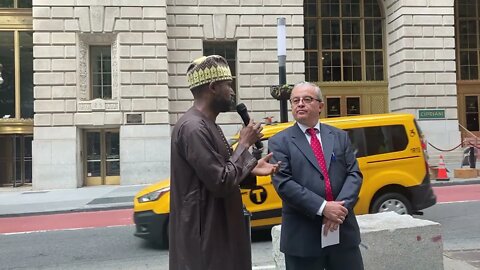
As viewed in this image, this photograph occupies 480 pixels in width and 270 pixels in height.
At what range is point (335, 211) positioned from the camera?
3.26 m

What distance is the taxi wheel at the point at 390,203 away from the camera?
8602mm

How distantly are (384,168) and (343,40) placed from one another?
16.6 m

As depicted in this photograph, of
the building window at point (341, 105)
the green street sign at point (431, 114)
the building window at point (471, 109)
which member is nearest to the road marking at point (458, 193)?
the green street sign at point (431, 114)

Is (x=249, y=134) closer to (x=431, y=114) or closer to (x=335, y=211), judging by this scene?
(x=335, y=211)

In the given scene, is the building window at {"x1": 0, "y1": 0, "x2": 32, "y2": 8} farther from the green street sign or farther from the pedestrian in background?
the pedestrian in background

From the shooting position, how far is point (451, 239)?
8180 millimetres

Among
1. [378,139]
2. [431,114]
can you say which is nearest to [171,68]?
[431,114]

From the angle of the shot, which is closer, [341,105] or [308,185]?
[308,185]

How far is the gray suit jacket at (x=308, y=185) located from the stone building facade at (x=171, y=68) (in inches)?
636

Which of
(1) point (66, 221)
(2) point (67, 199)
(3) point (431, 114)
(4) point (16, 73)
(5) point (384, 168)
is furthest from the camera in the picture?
(3) point (431, 114)

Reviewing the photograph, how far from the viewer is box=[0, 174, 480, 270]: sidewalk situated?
13734 mm

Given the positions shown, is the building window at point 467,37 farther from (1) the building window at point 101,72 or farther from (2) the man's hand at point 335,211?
(2) the man's hand at point 335,211

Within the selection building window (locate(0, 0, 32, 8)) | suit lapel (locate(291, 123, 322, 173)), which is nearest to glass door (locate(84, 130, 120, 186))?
building window (locate(0, 0, 32, 8))

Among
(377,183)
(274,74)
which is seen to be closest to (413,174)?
(377,183)
